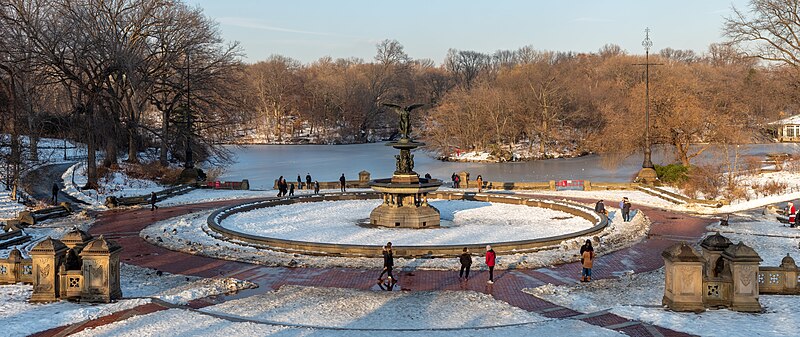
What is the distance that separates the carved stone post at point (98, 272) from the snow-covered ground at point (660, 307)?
31.0 ft

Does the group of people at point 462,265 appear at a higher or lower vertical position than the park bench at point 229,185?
lower

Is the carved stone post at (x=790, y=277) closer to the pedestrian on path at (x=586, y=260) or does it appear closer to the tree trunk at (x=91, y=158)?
the pedestrian on path at (x=586, y=260)

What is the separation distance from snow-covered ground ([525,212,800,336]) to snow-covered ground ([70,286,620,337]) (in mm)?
1381

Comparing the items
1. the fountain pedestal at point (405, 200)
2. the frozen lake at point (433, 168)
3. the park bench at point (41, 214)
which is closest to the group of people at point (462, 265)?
the fountain pedestal at point (405, 200)

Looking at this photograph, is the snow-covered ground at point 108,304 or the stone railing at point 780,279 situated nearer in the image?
the snow-covered ground at point 108,304

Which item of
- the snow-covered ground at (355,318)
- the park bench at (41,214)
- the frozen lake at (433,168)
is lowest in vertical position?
the snow-covered ground at (355,318)

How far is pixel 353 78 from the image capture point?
134 m

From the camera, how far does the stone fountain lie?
26.5m

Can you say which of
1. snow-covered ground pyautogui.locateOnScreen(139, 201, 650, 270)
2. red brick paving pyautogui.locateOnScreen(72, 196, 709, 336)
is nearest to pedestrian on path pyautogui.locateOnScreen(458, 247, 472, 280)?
red brick paving pyautogui.locateOnScreen(72, 196, 709, 336)

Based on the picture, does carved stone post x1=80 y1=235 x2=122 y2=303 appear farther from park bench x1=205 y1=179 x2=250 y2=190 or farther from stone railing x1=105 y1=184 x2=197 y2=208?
park bench x1=205 y1=179 x2=250 y2=190

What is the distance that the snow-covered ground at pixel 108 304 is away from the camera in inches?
550

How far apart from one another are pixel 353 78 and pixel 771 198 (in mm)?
107276

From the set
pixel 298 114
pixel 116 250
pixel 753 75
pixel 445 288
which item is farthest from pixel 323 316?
pixel 298 114

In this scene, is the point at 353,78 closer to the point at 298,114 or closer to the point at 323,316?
the point at 298,114
